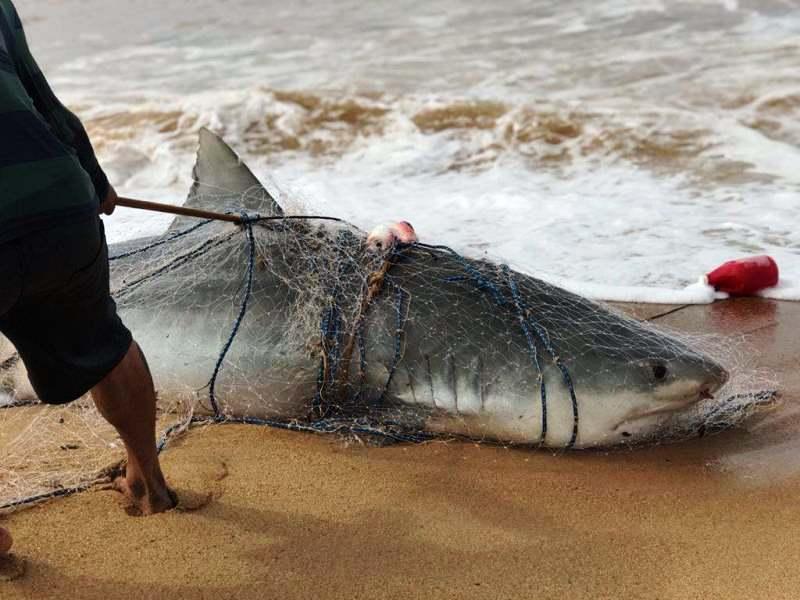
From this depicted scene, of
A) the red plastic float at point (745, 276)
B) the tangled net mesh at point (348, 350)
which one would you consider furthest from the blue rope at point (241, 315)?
the red plastic float at point (745, 276)

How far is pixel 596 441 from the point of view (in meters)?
3.13

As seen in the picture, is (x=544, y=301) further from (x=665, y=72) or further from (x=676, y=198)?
(x=665, y=72)

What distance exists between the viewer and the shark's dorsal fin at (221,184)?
12.3 feet

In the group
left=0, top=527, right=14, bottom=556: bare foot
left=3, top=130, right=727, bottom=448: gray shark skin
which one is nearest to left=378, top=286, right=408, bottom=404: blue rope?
left=3, top=130, right=727, bottom=448: gray shark skin

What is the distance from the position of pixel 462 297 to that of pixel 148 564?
144cm

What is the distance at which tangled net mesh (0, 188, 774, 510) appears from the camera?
3.12 meters

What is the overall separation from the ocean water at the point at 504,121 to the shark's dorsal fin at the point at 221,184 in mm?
115

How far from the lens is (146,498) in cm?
275

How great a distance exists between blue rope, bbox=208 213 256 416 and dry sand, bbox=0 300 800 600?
14cm

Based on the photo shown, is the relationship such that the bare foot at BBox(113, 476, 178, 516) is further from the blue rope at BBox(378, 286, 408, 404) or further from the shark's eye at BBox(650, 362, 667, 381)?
the shark's eye at BBox(650, 362, 667, 381)

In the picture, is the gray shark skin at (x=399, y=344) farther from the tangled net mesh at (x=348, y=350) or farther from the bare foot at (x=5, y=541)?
the bare foot at (x=5, y=541)

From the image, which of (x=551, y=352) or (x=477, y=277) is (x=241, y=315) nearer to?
(x=477, y=277)

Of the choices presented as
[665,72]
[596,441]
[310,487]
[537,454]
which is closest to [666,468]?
[596,441]

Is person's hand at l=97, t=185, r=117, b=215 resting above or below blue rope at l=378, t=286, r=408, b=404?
above
